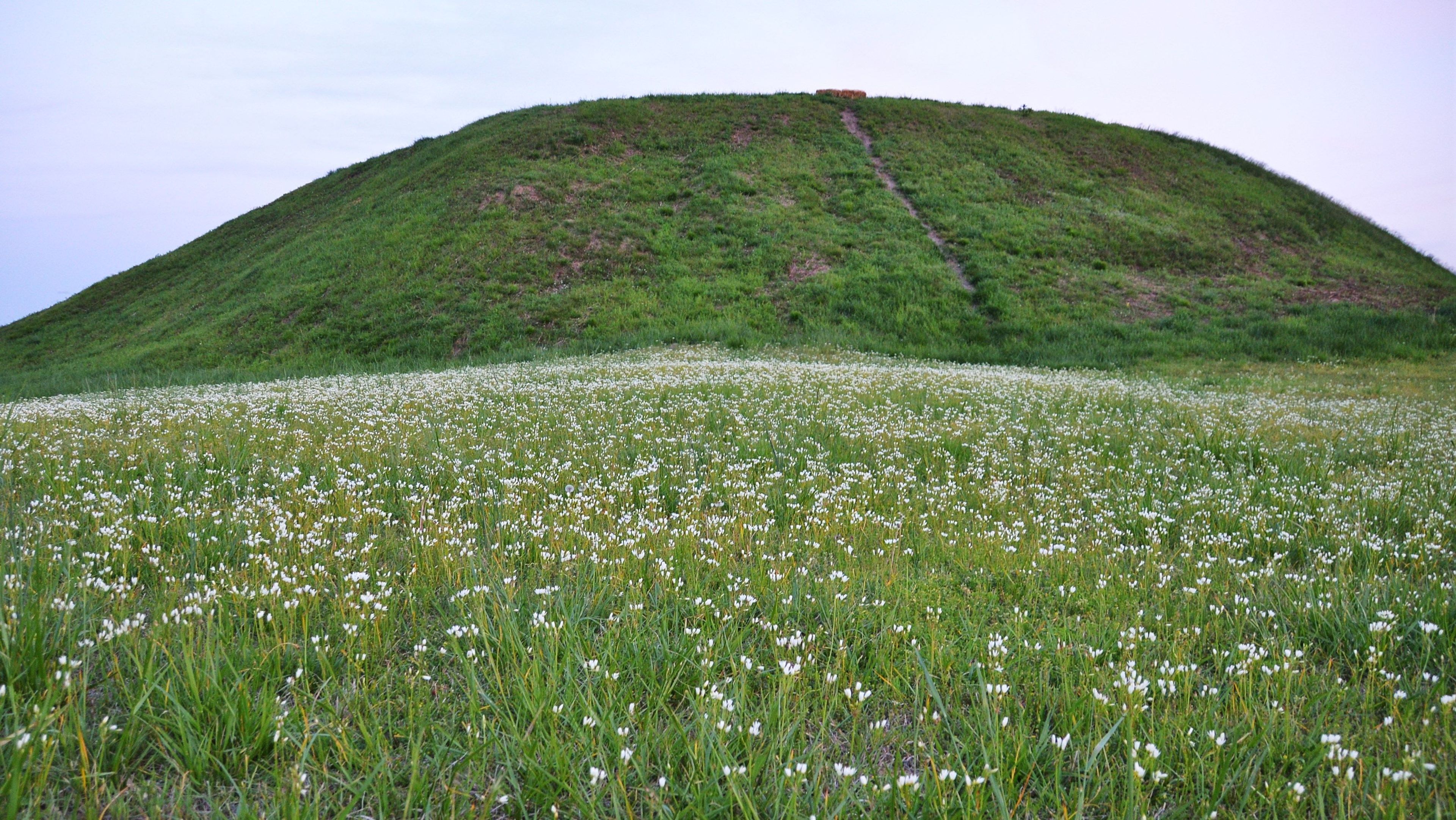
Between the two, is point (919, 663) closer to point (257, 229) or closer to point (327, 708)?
point (327, 708)

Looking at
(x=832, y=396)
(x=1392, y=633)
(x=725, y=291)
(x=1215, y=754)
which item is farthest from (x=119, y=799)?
(x=725, y=291)

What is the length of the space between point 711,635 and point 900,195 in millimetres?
42289

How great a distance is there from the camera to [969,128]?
2092 inches

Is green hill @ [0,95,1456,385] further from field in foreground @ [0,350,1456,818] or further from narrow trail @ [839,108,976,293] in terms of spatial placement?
field in foreground @ [0,350,1456,818]

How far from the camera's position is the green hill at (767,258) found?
99.1 ft

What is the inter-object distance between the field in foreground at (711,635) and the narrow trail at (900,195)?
89.2 ft

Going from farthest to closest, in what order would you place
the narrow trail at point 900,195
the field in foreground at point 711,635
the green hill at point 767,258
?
the narrow trail at point 900,195 < the green hill at point 767,258 < the field in foreground at point 711,635

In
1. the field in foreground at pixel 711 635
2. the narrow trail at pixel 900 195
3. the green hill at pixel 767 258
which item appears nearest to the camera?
the field in foreground at pixel 711 635

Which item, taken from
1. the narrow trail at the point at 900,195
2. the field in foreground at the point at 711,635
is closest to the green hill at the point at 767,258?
the narrow trail at the point at 900,195

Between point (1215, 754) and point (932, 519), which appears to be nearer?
point (1215, 754)

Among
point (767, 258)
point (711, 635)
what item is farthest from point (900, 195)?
point (711, 635)

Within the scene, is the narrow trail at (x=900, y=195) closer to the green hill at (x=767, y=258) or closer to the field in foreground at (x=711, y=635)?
the green hill at (x=767, y=258)

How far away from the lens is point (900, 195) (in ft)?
141

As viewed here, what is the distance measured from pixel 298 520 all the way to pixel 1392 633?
7984mm
